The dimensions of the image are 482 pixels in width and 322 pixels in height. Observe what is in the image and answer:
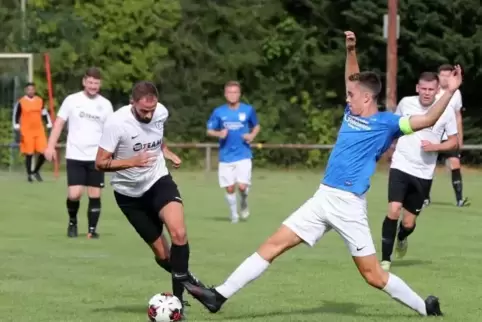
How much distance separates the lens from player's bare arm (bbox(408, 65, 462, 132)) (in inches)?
324

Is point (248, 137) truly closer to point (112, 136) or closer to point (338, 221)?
point (112, 136)

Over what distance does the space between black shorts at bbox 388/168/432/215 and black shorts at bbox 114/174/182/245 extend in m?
3.06

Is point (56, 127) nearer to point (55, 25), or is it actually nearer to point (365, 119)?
point (365, 119)

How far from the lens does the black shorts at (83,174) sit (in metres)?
14.4

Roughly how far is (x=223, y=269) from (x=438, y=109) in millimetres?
4191

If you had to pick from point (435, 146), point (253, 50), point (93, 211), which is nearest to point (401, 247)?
point (435, 146)

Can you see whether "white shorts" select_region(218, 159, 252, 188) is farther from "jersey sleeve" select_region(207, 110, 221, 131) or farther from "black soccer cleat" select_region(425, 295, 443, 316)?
"black soccer cleat" select_region(425, 295, 443, 316)

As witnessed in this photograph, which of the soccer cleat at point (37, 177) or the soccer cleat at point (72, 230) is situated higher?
the soccer cleat at point (72, 230)

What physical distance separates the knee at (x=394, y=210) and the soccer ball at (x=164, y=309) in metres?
3.59

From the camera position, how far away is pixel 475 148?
3003 centimetres

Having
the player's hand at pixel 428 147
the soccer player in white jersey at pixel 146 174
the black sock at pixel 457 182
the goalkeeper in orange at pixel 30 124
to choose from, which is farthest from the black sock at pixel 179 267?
the goalkeeper in orange at pixel 30 124

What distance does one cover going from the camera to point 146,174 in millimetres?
9492

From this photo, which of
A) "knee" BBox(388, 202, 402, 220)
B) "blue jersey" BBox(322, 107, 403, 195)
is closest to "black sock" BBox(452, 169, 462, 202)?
"knee" BBox(388, 202, 402, 220)

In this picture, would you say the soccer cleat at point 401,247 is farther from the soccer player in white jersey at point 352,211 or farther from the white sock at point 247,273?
the white sock at point 247,273
